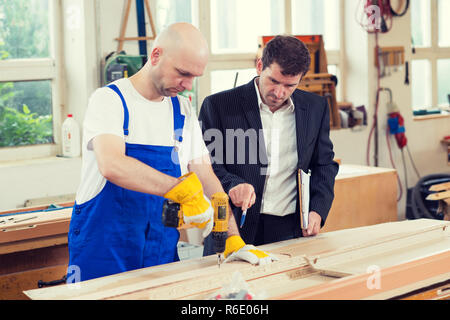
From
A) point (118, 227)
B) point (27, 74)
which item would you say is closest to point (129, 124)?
point (118, 227)

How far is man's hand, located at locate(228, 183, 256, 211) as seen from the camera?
7.38ft

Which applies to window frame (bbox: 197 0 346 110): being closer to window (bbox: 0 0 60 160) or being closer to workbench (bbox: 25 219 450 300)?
window (bbox: 0 0 60 160)

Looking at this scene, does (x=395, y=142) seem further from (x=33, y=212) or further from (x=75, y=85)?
(x=33, y=212)

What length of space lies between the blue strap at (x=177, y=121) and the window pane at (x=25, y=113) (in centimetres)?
234

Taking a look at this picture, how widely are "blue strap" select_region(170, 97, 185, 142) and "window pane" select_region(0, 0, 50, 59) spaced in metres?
2.36

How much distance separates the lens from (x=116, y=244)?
210 cm

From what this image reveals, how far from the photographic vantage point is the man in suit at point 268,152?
2.52 metres

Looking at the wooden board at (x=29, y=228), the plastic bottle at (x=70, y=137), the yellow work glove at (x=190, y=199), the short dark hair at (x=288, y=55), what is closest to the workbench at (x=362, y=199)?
the plastic bottle at (x=70, y=137)

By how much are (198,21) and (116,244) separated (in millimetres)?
3040

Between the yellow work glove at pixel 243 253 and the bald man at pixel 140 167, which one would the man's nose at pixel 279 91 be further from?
the yellow work glove at pixel 243 253

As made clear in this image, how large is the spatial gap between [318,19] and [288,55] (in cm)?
369

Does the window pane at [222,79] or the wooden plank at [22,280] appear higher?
the window pane at [222,79]

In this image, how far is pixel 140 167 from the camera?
1.92m

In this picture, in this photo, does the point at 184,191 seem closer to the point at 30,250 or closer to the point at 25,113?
the point at 30,250
